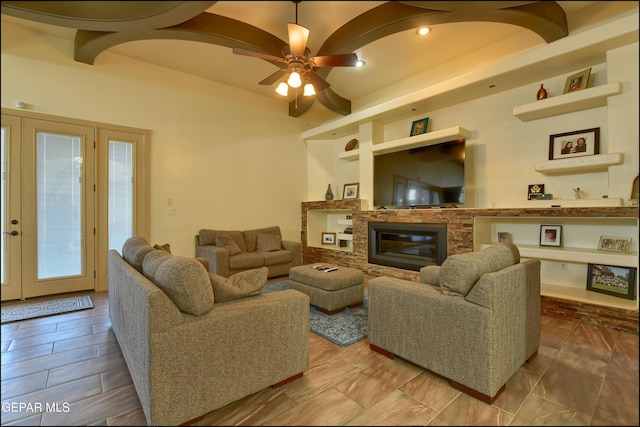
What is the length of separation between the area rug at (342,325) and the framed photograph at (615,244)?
102 inches

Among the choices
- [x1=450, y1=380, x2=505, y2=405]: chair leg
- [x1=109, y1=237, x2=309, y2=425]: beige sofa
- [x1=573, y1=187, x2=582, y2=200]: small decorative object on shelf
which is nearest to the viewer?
[x1=109, y1=237, x2=309, y2=425]: beige sofa

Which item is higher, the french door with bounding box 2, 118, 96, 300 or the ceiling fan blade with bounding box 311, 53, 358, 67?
the ceiling fan blade with bounding box 311, 53, 358, 67

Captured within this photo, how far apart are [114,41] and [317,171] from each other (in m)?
4.01

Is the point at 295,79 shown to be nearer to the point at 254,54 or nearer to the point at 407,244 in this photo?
the point at 254,54

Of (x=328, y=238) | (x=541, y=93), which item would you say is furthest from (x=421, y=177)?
(x=328, y=238)

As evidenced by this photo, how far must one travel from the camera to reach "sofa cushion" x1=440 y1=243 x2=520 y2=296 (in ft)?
5.84

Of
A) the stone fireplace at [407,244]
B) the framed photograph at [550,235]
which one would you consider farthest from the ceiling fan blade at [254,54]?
the framed photograph at [550,235]

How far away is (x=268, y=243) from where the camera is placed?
17.5 ft

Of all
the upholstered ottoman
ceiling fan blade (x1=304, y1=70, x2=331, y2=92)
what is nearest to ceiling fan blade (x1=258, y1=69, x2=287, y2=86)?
ceiling fan blade (x1=304, y1=70, x2=331, y2=92)

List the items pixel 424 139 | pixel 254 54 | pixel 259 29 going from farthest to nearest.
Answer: pixel 424 139
pixel 259 29
pixel 254 54

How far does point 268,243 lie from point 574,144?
4471 millimetres

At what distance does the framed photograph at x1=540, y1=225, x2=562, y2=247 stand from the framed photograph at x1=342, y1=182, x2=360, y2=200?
3063 mm

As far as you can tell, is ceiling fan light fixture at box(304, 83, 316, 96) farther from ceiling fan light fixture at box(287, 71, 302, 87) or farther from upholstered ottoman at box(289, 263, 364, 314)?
upholstered ottoman at box(289, 263, 364, 314)

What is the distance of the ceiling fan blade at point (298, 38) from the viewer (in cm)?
219
